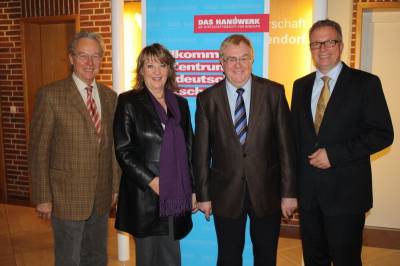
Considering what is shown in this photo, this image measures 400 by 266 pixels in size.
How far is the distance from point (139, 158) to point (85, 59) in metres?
0.71

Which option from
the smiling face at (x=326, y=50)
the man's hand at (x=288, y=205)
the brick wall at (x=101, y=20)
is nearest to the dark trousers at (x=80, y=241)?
the man's hand at (x=288, y=205)

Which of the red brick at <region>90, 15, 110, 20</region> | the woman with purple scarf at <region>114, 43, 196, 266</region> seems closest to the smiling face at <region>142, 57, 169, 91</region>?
the woman with purple scarf at <region>114, 43, 196, 266</region>

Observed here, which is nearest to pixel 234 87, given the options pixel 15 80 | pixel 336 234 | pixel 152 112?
pixel 152 112

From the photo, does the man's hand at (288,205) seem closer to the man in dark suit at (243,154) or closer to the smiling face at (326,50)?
the man in dark suit at (243,154)

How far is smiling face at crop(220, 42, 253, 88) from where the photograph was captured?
227cm

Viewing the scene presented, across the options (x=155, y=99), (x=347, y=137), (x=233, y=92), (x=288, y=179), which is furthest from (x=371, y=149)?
(x=155, y=99)

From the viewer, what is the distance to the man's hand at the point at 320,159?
2.23 m

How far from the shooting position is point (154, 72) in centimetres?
231

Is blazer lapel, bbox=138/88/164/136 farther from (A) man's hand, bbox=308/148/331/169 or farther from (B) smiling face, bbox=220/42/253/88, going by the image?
(A) man's hand, bbox=308/148/331/169

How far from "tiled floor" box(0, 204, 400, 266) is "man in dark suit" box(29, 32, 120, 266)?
134 cm

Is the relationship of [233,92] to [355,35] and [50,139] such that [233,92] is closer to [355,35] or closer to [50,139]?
[50,139]

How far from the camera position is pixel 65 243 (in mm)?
2383

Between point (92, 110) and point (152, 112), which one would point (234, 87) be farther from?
point (92, 110)

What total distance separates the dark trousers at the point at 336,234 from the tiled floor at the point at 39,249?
1267 millimetres
